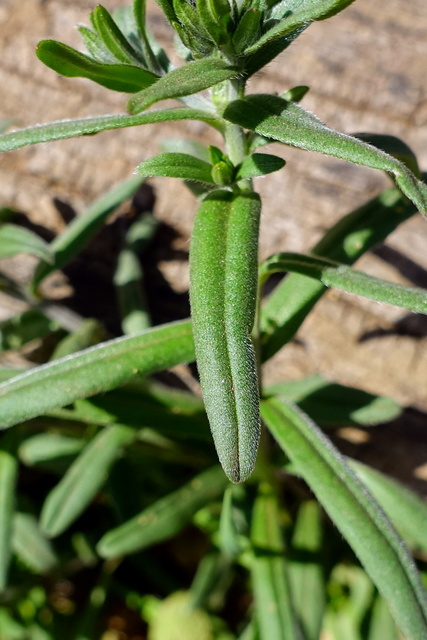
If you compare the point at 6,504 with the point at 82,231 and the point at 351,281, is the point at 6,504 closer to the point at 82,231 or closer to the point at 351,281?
the point at 82,231

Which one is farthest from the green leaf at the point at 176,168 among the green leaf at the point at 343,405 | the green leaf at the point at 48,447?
the green leaf at the point at 48,447

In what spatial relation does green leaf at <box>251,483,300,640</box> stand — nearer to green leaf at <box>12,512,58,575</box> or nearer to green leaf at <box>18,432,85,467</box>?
green leaf at <box>18,432,85,467</box>

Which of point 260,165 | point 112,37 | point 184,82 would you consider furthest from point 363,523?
point 112,37

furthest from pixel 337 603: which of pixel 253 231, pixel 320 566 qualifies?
pixel 253 231

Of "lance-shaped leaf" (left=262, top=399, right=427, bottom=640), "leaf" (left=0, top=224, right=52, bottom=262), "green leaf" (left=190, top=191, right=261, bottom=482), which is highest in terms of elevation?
"green leaf" (left=190, top=191, right=261, bottom=482)

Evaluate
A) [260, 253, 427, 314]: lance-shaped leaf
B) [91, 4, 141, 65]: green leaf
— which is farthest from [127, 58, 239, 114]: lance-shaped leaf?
[260, 253, 427, 314]: lance-shaped leaf

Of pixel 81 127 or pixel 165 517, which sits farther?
pixel 165 517
